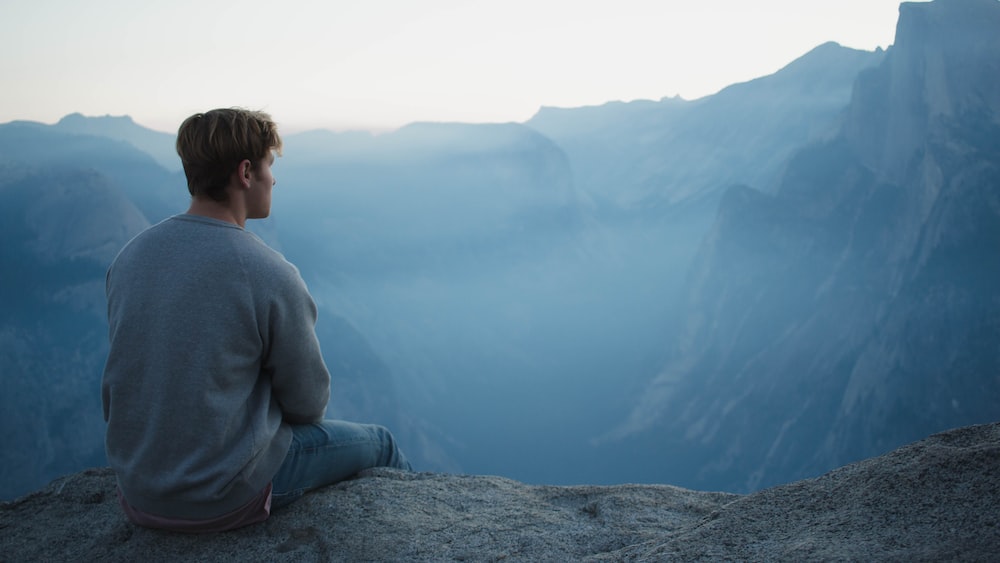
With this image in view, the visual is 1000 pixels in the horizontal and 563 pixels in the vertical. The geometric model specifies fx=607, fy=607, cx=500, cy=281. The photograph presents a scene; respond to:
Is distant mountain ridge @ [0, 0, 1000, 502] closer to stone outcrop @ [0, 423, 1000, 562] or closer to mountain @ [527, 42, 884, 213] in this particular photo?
mountain @ [527, 42, 884, 213]

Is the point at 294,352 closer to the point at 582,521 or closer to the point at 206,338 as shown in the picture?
the point at 206,338

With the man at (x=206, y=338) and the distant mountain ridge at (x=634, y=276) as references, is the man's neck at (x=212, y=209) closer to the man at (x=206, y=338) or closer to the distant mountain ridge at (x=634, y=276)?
the man at (x=206, y=338)

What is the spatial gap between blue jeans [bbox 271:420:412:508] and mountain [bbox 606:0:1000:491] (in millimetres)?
39340

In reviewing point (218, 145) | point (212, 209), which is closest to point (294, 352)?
point (212, 209)

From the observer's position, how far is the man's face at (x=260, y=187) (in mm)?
2092

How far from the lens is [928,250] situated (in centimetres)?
4081

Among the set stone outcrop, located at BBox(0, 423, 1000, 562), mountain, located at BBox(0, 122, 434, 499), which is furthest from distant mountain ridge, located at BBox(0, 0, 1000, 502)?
stone outcrop, located at BBox(0, 423, 1000, 562)

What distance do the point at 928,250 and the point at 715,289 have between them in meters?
20.2

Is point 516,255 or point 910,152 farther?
point 516,255

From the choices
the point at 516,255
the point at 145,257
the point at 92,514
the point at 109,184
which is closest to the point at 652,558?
the point at 145,257

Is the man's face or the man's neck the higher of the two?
the man's face

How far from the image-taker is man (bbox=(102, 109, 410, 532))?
189 centimetres

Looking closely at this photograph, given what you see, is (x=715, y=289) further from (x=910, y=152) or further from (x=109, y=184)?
(x=109, y=184)

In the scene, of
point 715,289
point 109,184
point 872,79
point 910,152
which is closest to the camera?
point 109,184
